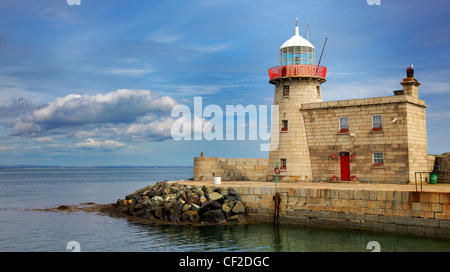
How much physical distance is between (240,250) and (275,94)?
15028mm

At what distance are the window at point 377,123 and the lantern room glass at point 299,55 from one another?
19.3 feet

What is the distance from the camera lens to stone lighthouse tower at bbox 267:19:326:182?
91.4 ft

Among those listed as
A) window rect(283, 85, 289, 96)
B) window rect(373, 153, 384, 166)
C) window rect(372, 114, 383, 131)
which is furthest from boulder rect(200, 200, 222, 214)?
window rect(372, 114, 383, 131)

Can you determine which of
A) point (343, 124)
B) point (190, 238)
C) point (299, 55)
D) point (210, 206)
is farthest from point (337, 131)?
point (190, 238)

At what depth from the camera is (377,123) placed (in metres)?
25.5

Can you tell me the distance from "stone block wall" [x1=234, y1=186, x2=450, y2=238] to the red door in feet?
21.3

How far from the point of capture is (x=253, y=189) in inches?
890

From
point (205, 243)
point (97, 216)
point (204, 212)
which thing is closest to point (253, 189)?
point (204, 212)

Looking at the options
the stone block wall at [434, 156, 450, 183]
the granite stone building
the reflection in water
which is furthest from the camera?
the stone block wall at [434, 156, 450, 183]

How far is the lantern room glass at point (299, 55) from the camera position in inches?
1117

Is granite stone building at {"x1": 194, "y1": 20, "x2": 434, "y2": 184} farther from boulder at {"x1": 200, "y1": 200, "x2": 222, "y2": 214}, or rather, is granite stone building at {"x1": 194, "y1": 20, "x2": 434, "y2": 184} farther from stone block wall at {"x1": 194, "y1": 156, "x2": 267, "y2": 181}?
boulder at {"x1": 200, "y1": 200, "x2": 222, "y2": 214}

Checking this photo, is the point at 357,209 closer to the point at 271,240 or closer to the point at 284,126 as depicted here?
the point at 271,240

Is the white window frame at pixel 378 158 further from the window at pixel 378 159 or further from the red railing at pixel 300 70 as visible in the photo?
the red railing at pixel 300 70

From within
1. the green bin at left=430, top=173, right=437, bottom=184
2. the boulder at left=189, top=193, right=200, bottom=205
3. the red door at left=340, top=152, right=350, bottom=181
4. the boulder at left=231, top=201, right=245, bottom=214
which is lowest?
the boulder at left=231, top=201, right=245, bottom=214
